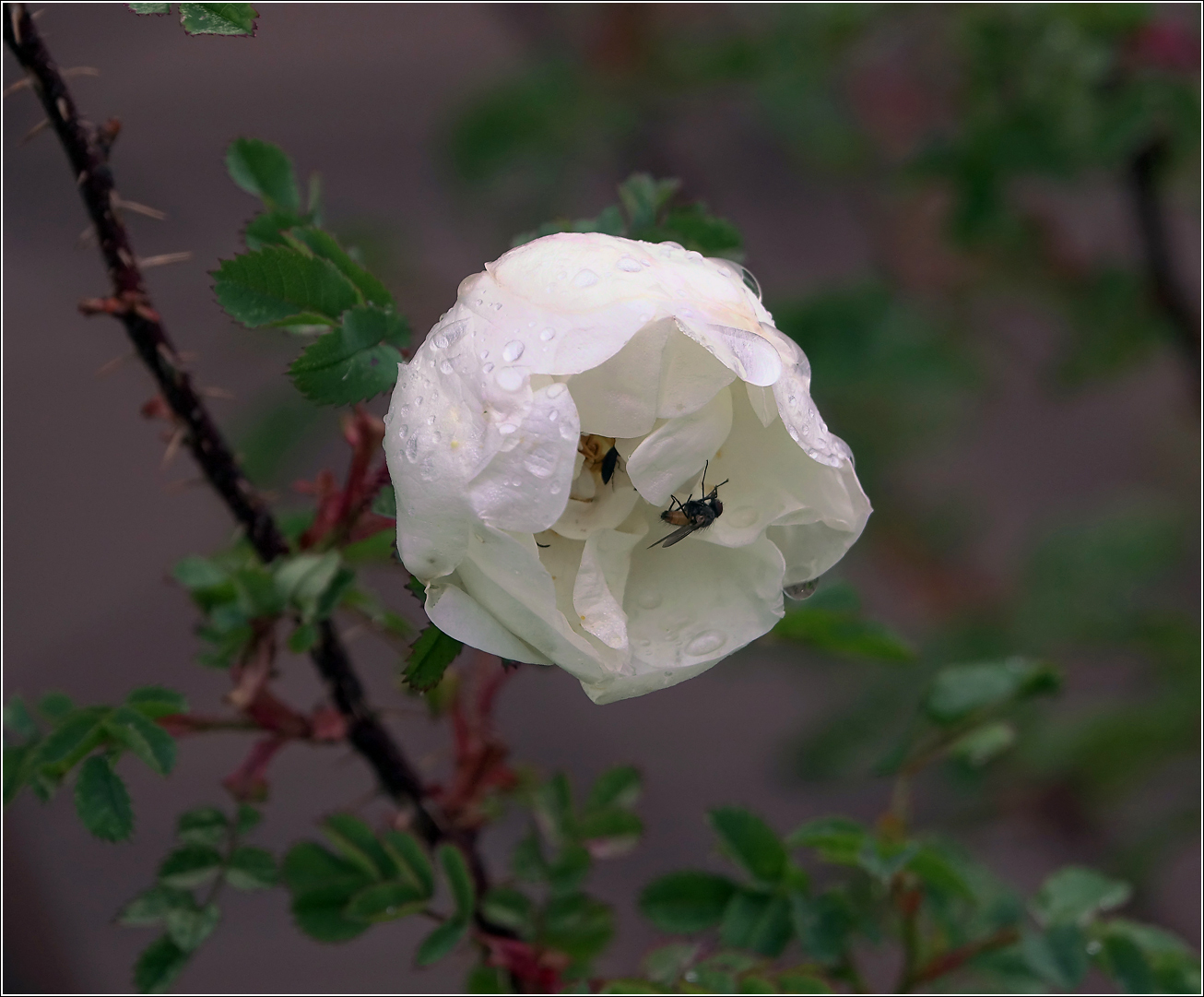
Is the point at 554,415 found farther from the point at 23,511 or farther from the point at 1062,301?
the point at 23,511

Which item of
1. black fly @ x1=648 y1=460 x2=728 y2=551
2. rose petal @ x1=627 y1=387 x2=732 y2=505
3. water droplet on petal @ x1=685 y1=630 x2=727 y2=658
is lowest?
water droplet on petal @ x1=685 y1=630 x2=727 y2=658

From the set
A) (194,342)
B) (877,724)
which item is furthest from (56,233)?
(877,724)

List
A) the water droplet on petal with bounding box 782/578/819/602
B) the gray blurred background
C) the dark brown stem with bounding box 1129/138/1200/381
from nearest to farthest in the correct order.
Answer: the water droplet on petal with bounding box 782/578/819/602
the dark brown stem with bounding box 1129/138/1200/381
the gray blurred background

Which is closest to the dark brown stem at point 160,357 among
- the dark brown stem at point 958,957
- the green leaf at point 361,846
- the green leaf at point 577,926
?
the green leaf at point 361,846

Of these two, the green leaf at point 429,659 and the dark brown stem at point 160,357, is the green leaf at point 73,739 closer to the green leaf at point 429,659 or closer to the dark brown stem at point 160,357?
the dark brown stem at point 160,357

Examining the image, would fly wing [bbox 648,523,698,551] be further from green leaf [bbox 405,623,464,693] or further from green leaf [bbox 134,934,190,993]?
green leaf [bbox 134,934,190,993]

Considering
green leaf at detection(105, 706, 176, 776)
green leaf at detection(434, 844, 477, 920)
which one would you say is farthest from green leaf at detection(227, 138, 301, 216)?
green leaf at detection(434, 844, 477, 920)
